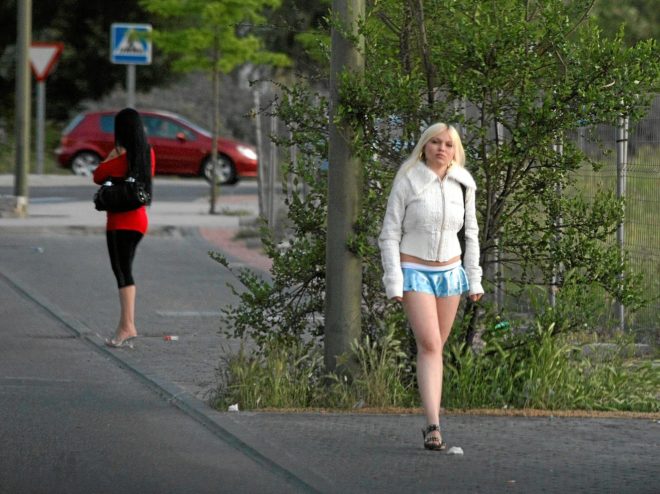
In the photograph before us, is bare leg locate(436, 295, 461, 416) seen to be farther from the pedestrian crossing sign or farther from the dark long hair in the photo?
the pedestrian crossing sign

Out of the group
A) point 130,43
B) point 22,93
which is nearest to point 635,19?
point 130,43

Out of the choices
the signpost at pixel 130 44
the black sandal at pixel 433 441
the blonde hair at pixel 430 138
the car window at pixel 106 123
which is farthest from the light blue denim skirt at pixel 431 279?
the car window at pixel 106 123

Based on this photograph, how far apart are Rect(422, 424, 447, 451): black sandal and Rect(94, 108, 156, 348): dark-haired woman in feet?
14.2

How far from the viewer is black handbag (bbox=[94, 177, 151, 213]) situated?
11758 mm

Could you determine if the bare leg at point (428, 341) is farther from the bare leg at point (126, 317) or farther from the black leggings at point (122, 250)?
the black leggings at point (122, 250)

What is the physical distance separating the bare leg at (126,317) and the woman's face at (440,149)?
4295mm

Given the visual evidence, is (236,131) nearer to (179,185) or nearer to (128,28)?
(179,185)

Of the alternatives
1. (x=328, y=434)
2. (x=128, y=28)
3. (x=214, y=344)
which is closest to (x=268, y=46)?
(x=128, y=28)

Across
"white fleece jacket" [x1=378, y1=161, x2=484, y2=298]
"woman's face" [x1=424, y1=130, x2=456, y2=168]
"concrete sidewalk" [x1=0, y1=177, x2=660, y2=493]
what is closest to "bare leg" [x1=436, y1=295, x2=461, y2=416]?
"white fleece jacket" [x1=378, y1=161, x2=484, y2=298]

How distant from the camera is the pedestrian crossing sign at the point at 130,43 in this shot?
82.8 ft

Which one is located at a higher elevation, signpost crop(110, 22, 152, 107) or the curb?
signpost crop(110, 22, 152, 107)

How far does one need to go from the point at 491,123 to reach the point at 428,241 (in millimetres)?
1337

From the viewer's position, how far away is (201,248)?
774 inches

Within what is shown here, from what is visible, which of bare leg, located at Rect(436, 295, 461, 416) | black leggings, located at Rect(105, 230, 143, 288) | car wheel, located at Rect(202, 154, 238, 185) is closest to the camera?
bare leg, located at Rect(436, 295, 461, 416)
